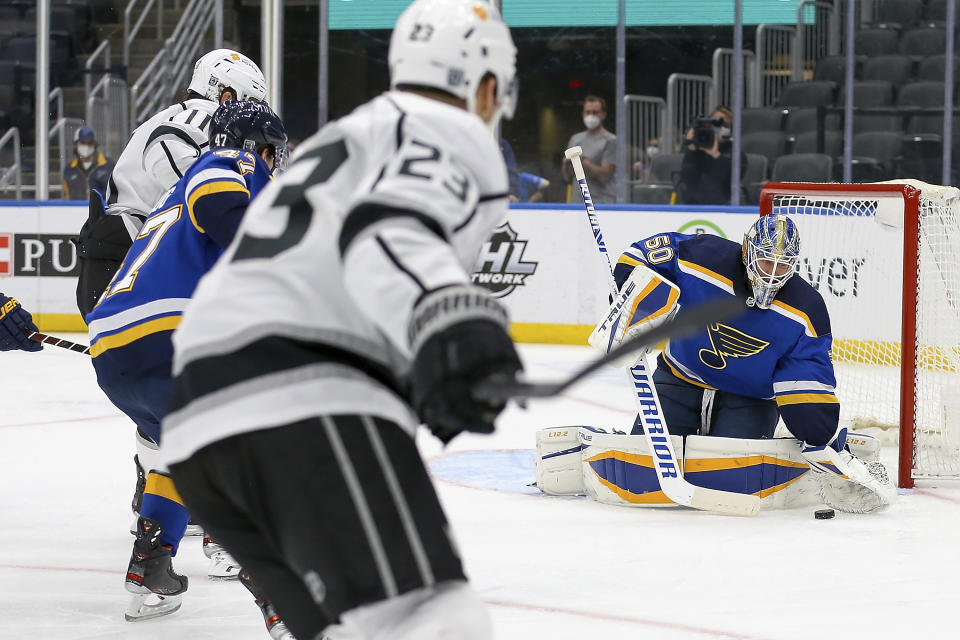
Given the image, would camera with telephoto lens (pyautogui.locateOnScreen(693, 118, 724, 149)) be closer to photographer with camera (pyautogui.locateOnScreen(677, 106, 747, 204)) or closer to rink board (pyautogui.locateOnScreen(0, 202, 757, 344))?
photographer with camera (pyautogui.locateOnScreen(677, 106, 747, 204))

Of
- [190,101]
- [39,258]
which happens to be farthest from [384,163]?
[39,258]

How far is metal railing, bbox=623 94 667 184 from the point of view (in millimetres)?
7488

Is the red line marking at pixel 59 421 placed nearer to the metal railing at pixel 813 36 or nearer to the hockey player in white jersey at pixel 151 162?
the hockey player in white jersey at pixel 151 162

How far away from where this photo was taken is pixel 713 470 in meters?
3.38

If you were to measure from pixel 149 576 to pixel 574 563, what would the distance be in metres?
0.97

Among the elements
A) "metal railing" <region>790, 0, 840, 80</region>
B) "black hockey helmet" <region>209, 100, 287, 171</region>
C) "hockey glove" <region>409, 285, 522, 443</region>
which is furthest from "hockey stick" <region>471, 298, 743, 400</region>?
"metal railing" <region>790, 0, 840, 80</region>

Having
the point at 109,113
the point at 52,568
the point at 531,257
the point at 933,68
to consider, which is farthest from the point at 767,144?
the point at 52,568

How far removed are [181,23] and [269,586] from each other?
24.5ft

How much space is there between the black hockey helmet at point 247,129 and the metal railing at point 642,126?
521 cm

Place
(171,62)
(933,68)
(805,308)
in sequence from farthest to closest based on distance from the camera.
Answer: (171,62)
(933,68)
(805,308)

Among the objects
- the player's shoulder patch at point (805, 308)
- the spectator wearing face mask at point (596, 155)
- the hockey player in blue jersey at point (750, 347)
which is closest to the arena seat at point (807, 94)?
the spectator wearing face mask at point (596, 155)

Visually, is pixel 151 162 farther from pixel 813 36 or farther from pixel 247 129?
pixel 813 36

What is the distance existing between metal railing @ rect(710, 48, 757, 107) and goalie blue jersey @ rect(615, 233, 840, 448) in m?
4.08

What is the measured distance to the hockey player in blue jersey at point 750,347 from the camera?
3340mm
